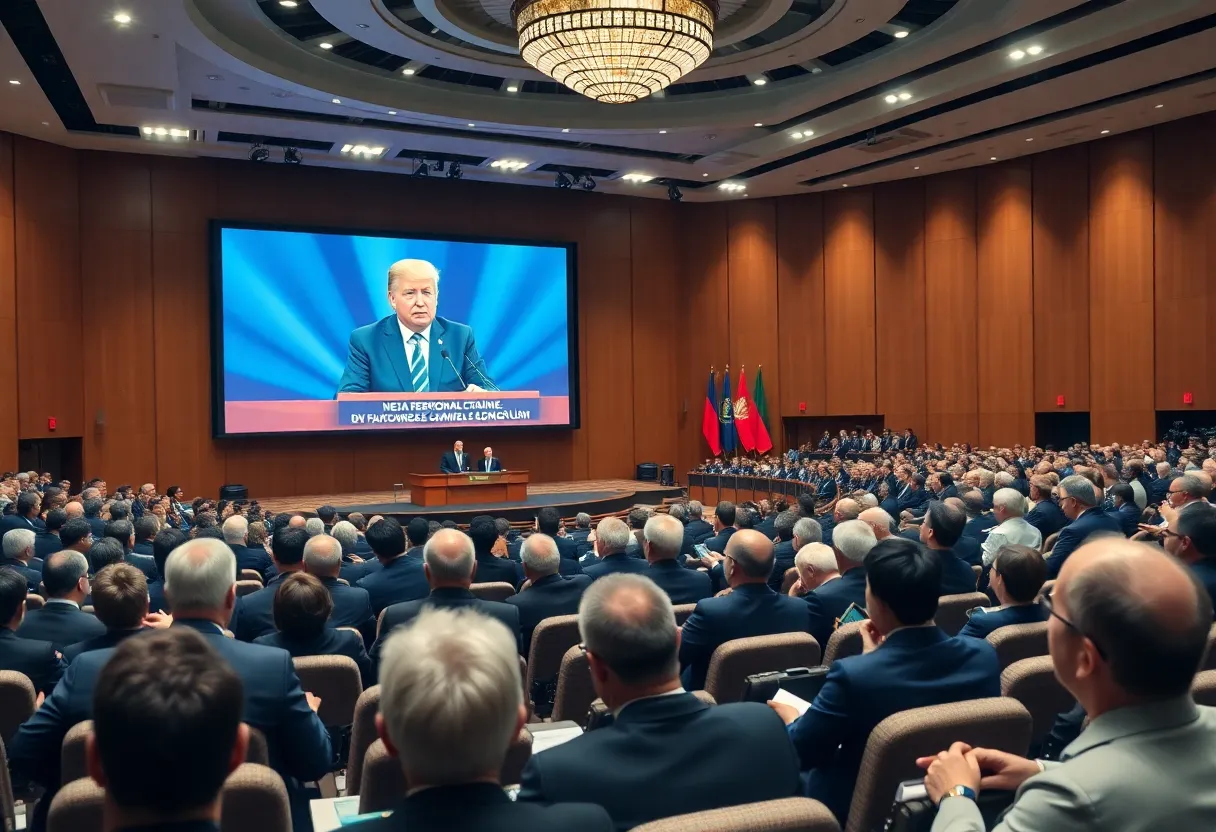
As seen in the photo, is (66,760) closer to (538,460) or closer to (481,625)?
(481,625)

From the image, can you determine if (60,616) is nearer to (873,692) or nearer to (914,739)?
(873,692)

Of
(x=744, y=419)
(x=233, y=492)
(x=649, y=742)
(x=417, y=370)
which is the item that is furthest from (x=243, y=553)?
(x=744, y=419)

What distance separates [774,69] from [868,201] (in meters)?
6.07

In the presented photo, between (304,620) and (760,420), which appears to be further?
(760,420)

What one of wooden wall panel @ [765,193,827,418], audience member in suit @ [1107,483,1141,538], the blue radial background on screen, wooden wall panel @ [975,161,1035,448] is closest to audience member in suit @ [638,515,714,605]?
audience member in suit @ [1107,483,1141,538]

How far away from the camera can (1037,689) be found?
270cm

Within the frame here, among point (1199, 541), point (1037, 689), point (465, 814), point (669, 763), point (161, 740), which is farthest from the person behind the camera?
point (1199, 541)

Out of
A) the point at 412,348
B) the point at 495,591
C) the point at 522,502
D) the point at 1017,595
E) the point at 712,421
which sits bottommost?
the point at 522,502

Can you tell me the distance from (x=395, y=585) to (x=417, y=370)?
11.8 meters

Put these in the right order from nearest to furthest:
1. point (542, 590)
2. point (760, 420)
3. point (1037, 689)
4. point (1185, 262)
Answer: point (1037, 689) < point (542, 590) < point (1185, 262) < point (760, 420)

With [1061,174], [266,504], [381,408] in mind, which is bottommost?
[266,504]

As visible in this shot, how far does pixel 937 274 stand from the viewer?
1783 centimetres

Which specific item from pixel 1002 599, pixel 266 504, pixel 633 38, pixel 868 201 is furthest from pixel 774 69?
pixel 1002 599

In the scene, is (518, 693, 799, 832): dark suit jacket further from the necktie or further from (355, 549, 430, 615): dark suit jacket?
the necktie
